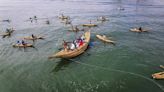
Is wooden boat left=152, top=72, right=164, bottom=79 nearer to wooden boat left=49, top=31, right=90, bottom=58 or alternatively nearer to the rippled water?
the rippled water

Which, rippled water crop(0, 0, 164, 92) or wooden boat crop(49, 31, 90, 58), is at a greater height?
wooden boat crop(49, 31, 90, 58)

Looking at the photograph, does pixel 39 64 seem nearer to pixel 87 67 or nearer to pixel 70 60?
pixel 70 60

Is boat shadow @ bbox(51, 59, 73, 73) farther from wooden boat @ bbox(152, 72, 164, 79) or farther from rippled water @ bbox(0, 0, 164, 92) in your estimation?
wooden boat @ bbox(152, 72, 164, 79)

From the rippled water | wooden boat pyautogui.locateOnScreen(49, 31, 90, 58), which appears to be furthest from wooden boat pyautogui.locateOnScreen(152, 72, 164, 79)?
wooden boat pyautogui.locateOnScreen(49, 31, 90, 58)

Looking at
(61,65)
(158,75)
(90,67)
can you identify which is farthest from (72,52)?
(158,75)

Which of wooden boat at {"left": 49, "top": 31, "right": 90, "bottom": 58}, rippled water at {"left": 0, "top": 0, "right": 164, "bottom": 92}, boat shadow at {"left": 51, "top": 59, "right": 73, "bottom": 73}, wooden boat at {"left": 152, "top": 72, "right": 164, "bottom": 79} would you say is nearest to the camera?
rippled water at {"left": 0, "top": 0, "right": 164, "bottom": 92}

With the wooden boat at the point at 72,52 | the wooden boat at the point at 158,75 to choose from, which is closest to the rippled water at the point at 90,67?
the wooden boat at the point at 158,75

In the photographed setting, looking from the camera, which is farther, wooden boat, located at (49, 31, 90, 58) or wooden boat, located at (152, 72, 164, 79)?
wooden boat, located at (49, 31, 90, 58)

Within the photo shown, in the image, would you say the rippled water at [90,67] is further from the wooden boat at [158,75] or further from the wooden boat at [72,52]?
the wooden boat at [72,52]

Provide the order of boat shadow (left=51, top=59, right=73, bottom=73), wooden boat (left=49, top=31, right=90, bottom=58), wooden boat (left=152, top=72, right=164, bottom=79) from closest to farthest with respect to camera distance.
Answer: wooden boat (left=152, top=72, right=164, bottom=79) → boat shadow (left=51, top=59, right=73, bottom=73) → wooden boat (left=49, top=31, right=90, bottom=58)

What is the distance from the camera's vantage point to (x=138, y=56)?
97.5ft

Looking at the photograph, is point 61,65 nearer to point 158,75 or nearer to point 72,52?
point 72,52

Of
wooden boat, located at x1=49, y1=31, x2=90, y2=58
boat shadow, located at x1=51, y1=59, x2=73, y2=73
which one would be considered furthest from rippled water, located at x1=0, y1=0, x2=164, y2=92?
wooden boat, located at x1=49, y1=31, x2=90, y2=58

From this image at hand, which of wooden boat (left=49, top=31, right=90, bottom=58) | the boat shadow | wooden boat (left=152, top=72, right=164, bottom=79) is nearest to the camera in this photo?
wooden boat (left=152, top=72, right=164, bottom=79)
